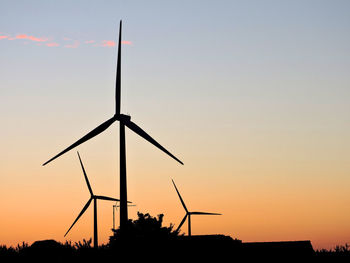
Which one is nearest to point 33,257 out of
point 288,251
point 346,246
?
point 288,251

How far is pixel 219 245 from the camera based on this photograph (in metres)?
122

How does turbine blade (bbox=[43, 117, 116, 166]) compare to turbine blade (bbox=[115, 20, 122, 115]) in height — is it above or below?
below

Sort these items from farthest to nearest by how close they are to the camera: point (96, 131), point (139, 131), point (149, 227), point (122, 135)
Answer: point (149, 227), point (96, 131), point (139, 131), point (122, 135)

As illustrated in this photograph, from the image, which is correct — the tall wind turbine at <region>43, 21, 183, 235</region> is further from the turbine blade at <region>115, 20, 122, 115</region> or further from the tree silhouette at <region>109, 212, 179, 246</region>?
the tree silhouette at <region>109, 212, 179, 246</region>

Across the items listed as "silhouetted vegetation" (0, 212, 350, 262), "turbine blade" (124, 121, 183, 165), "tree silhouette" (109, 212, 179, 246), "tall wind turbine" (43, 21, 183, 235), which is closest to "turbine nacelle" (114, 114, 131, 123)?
"tall wind turbine" (43, 21, 183, 235)

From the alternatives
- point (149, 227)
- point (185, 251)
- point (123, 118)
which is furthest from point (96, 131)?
point (149, 227)

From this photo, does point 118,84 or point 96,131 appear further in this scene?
→ point 118,84

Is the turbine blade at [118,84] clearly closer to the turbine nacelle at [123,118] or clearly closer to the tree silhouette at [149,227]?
the turbine nacelle at [123,118]

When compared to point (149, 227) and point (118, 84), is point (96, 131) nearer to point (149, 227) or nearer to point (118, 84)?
point (118, 84)

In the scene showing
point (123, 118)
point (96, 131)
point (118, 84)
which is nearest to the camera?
point (123, 118)

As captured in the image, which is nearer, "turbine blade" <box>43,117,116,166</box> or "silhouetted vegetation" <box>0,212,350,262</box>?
"turbine blade" <box>43,117,116,166</box>

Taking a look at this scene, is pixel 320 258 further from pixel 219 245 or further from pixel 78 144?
pixel 78 144

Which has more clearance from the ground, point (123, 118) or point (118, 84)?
point (118, 84)

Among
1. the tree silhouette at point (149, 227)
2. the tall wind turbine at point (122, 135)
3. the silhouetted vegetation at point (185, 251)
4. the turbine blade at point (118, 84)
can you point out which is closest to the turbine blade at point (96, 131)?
the tall wind turbine at point (122, 135)
